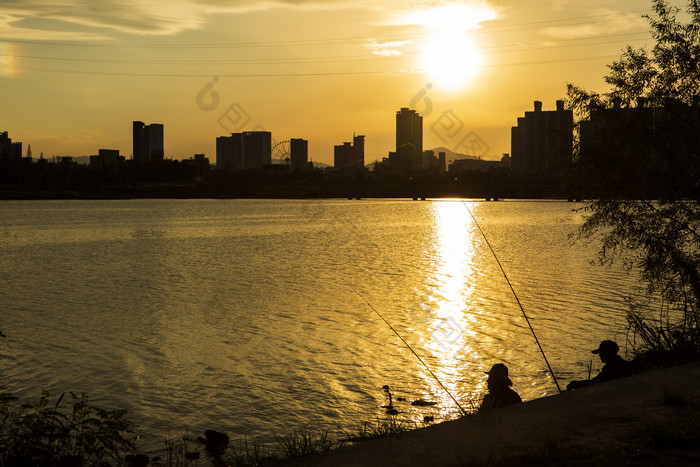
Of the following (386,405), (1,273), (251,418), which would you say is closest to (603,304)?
(386,405)

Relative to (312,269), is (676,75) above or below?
above

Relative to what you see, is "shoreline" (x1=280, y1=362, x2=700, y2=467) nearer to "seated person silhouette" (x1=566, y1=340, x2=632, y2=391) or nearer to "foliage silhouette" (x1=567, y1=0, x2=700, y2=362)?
"seated person silhouette" (x1=566, y1=340, x2=632, y2=391)

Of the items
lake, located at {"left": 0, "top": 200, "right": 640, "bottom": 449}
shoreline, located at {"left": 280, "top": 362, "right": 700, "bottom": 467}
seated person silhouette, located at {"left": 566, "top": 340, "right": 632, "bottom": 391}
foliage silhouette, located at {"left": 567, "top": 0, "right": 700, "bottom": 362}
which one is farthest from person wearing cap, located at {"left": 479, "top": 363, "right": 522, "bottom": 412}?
foliage silhouette, located at {"left": 567, "top": 0, "right": 700, "bottom": 362}

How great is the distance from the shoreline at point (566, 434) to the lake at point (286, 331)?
4.34 m

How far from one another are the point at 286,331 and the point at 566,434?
17.9m

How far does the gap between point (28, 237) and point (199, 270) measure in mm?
43779

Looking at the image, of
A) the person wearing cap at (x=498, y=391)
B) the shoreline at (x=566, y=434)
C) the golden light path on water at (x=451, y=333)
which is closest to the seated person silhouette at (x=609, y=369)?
the shoreline at (x=566, y=434)

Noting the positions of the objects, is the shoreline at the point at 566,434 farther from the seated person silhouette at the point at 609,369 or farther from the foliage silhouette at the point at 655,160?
the foliage silhouette at the point at 655,160

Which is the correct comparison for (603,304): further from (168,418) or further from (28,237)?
(28,237)

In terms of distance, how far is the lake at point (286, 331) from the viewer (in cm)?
1686

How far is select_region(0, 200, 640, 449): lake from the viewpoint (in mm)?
16859

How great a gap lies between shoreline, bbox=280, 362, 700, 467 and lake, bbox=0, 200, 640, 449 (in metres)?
4.34

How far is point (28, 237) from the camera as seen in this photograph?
81.6 metres

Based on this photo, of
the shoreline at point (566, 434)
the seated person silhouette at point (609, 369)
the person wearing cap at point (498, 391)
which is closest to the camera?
the shoreline at point (566, 434)
